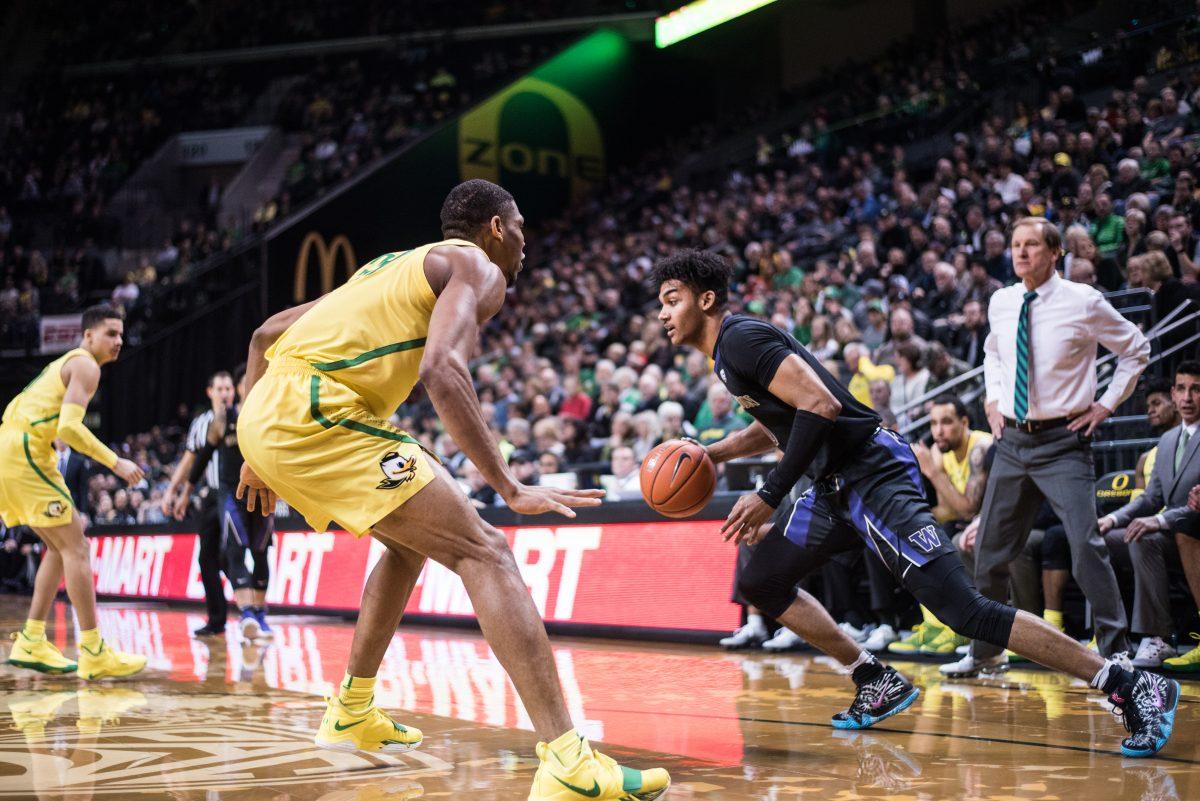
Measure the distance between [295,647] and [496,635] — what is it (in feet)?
17.8

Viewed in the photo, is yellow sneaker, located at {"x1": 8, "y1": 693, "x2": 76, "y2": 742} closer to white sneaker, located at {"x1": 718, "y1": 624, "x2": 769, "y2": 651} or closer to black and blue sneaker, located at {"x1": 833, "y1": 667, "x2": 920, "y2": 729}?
black and blue sneaker, located at {"x1": 833, "y1": 667, "x2": 920, "y2": 729}

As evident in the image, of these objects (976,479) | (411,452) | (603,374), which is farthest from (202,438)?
(411,452)

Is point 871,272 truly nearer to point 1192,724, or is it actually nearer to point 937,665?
point 937,665

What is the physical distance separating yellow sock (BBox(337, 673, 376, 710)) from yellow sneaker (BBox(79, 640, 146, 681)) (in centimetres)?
302

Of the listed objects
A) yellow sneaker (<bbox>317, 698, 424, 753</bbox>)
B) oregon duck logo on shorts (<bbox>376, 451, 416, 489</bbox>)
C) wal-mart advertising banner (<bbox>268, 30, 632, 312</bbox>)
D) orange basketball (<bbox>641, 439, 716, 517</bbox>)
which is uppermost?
wal-mart advertising banner (<bbox>268, 30, 632, 312</bbox>)

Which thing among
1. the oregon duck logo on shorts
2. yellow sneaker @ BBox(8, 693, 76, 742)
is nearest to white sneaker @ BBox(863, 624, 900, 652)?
the oregon duck logo on shorts

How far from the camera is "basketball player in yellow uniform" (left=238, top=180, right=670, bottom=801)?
3.30 m

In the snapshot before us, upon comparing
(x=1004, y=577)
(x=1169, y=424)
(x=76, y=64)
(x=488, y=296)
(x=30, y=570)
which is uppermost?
(x=76, y=64)

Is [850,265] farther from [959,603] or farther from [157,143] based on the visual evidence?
[157,143]

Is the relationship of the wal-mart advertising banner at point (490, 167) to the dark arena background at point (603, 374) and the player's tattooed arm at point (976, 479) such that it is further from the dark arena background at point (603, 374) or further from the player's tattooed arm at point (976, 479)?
→ the player's tattooed arm at point (976, 479)

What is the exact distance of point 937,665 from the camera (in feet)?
22.4

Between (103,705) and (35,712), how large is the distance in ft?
1.01

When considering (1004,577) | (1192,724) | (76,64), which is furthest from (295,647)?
(76,64)

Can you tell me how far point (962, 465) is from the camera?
7.45 meters
